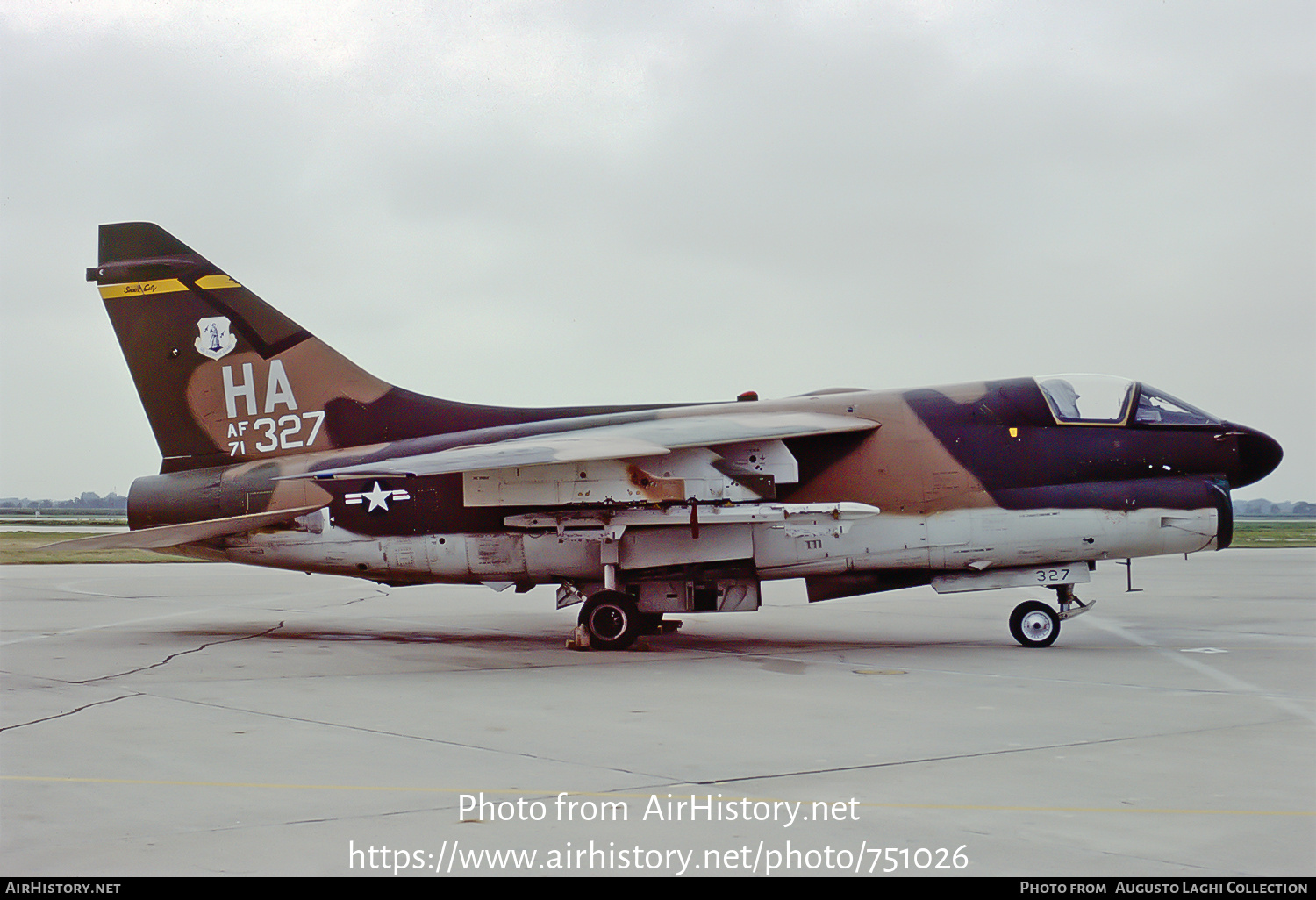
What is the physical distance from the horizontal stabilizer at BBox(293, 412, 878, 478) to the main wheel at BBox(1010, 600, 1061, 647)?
9.04 ft

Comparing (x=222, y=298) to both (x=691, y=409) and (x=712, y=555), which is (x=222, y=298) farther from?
(x=712, y=555)

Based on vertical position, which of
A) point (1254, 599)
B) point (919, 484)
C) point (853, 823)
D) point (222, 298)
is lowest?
point (1254, 599)

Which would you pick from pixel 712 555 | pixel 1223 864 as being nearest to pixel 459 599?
pixel 712 555

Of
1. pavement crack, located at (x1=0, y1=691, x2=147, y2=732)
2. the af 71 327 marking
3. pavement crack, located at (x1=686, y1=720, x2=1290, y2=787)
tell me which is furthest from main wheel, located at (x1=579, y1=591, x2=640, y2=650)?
pavement crack, located at (x1=686, y1=720, x2=1290, y2=787)

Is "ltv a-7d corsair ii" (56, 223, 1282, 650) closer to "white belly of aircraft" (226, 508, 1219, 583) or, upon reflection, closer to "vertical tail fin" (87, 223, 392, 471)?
"white belly of aircraft" (226, 508, 1219, 583)

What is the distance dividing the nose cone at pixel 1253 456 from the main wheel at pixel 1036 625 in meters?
2.52

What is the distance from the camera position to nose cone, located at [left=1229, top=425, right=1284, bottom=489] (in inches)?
514

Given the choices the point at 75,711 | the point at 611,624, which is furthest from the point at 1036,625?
the point at 75,711

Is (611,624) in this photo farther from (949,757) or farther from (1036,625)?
(949,757)

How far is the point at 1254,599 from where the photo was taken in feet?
66.1

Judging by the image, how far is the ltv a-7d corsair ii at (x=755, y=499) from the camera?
13.0 m

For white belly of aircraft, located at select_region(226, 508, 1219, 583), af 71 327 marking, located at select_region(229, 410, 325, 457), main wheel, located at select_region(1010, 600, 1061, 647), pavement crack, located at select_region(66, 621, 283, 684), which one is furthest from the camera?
af 71 327 marking, located at select_region(229, 410, 325, 457)

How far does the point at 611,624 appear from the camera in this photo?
1328 centimetres

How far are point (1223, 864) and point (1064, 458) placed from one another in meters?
8.90
